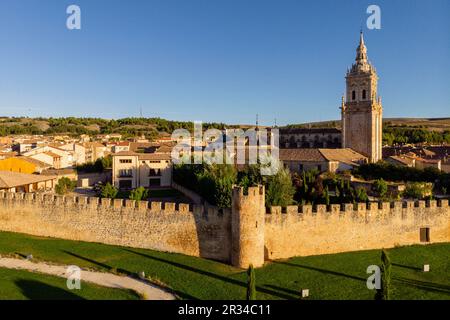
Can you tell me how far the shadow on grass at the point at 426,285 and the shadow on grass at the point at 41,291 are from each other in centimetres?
1061

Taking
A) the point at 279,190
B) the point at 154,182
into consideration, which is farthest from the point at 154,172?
the point at 279,190

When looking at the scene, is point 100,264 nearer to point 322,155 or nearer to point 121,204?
point 121,204

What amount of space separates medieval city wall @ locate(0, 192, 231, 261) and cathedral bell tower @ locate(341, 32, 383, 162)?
41074 mm

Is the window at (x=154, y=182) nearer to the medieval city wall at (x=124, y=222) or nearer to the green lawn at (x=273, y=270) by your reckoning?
the medieval city wall at (x=124, y=222)

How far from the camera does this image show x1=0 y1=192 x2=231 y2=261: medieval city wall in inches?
667

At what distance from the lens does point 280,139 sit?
69.9 m

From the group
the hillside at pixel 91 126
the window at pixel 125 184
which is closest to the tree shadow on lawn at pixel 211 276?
the window at pixel 125 184

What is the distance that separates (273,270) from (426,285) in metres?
5.15

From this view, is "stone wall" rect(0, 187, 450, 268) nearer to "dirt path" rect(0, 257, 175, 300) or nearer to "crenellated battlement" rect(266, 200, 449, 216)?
"crenellated battlement" rect(266, 200, 449, 216)

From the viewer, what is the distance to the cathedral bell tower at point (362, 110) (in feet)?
179

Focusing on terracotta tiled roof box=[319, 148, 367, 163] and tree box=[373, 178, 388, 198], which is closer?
tree box=[373, 178, 388, 198]

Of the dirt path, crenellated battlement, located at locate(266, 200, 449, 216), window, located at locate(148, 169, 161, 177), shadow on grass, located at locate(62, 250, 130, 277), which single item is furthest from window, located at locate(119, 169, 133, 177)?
→ crenellated battlement, located at locate(266, 200, 449, 216)
